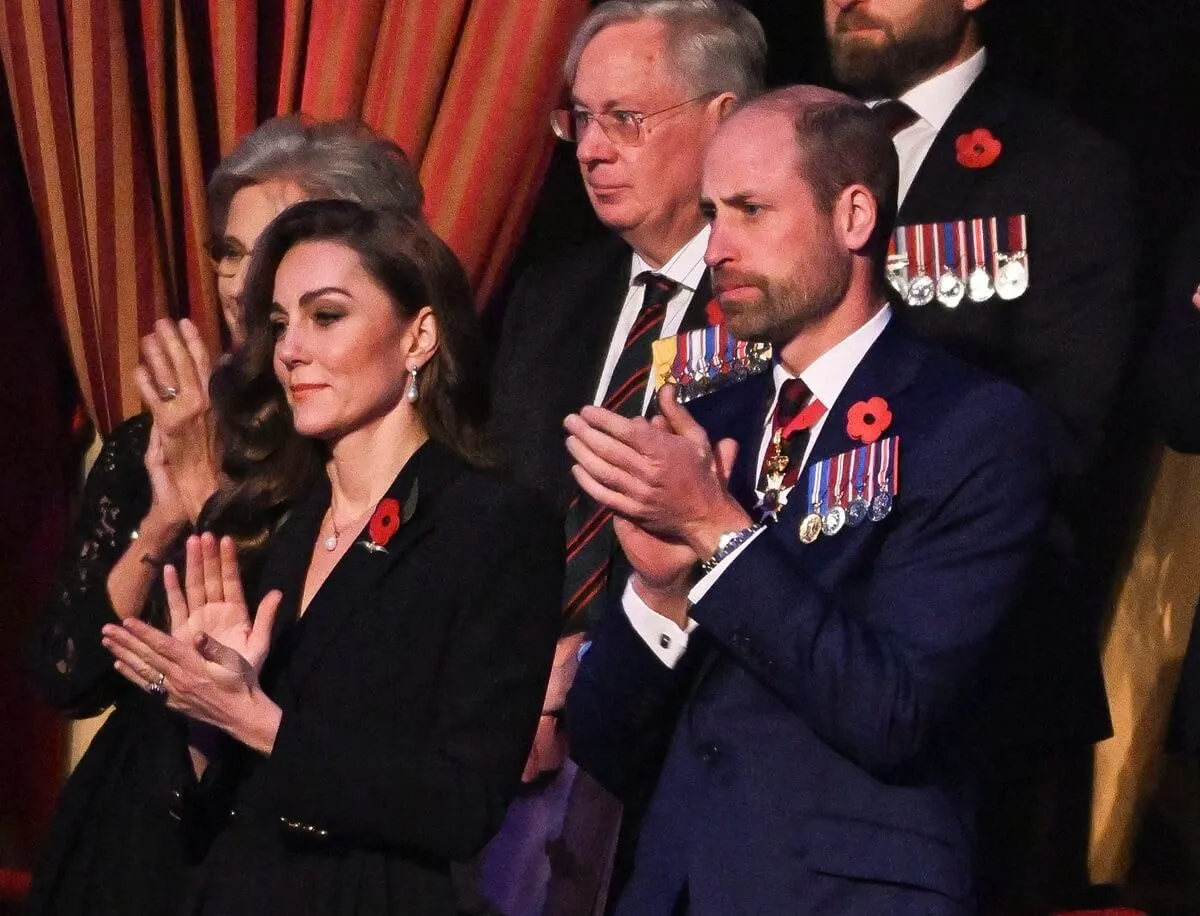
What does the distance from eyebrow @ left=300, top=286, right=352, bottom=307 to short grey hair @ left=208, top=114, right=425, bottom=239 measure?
391mm

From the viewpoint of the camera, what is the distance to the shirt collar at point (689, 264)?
294 cm

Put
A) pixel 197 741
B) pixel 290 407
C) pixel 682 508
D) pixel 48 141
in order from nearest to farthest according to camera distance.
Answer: pixel 682 508 → pixel 197 741 → pixel 290 407 → pixel 48 141

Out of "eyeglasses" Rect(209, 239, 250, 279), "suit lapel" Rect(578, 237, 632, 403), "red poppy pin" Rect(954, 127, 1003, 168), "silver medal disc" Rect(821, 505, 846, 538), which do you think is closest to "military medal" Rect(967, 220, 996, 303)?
"red poppy pin" Rect(954, 127, 1003, 168)

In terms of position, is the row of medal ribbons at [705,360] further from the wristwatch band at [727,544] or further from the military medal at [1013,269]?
the wristwatch band at [727,544]

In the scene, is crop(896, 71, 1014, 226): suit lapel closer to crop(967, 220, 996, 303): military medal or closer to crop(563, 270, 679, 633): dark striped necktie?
crop(967, 220, 996, 303): military medal

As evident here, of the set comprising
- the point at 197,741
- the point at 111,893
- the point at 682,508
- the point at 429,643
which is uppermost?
the point at 682,508

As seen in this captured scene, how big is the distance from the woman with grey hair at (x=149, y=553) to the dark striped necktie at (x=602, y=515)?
392mm

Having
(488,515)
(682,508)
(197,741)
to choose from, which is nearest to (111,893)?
(197,741)

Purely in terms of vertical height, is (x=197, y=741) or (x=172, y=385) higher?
(x=172, y=385)

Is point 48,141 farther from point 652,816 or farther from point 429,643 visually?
point 652,816

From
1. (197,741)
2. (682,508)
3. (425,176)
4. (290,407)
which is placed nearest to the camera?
(682,508)

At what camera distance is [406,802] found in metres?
2.17

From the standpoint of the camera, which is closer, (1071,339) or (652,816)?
(652,816)

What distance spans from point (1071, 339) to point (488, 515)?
0.88 meters
